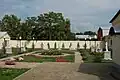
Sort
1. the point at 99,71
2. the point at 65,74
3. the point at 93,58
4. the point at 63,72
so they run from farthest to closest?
1. the point at 93,58
2. the point at 99,71
3. the point at 63,72
4. the point at 65,74

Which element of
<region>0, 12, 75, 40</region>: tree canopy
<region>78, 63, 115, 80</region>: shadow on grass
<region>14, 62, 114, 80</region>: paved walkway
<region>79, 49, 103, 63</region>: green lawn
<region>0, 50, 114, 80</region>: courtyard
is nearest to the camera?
<region>14, 62, 114, 80</region>: paved walkway

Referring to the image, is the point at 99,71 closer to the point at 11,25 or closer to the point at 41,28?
the point at 41,28

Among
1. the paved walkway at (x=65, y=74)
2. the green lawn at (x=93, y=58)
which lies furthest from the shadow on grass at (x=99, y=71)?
the green lawn at (x=93, y=58)

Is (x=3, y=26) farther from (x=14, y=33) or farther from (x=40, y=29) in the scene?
(x=40, y=29)

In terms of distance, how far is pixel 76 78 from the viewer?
14.7 m

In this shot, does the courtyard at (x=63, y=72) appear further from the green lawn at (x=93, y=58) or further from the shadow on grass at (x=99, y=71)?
the green lawn at (x=93, y=58)

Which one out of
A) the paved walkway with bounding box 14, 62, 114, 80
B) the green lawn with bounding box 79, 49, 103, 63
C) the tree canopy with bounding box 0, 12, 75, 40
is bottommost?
the paved walkway with bounding box 14, 62, 114, 80

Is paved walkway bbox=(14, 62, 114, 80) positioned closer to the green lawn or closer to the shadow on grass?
the shadow on grass

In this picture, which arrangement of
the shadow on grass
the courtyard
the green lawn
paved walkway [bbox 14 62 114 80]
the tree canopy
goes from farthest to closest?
1. the tree canopy
2. the green lawn
3. the shadow on grass
4. the courtyard
5. paved walkway [bbox 14 62 114 80]

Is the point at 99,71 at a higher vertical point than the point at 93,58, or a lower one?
lower

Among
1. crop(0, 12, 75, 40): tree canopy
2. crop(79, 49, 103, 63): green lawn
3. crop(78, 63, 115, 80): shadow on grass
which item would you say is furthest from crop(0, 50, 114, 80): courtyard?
crop(0, 12, 75, 40): tree canopy

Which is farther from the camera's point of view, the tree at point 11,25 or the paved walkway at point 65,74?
the tree at point 11,25

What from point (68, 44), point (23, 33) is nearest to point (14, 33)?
point (23, 33)

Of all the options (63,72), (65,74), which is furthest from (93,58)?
(65,74)
